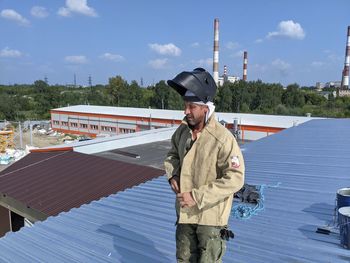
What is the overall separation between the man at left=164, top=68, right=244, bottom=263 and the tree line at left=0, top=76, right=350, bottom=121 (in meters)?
36.5

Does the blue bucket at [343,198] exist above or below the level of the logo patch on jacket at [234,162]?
below

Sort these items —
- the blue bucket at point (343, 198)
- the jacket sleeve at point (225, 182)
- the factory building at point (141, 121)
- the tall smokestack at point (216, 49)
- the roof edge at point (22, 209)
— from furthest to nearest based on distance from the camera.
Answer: the tall smokestack at point (216, 49)
the factory building at point (141, 121)
the roof edge at point (22, 209)
the blue bucket at point (343, 198)
the jacket sleeve at point (225, 182)

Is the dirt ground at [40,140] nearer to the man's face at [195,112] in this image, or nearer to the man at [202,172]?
the man at [202,172]

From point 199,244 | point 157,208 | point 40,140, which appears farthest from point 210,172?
point 40,140

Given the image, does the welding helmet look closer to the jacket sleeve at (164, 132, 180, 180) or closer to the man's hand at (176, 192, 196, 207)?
the jacket sleeve at (164, 132, 180, 180)

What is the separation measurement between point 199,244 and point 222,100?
136 ft

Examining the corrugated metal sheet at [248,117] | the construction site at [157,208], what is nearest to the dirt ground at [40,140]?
the corrugated metal sheet at [248,117]


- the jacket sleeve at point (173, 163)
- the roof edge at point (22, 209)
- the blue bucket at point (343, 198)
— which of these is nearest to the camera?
the jacket sleeve at point (173, 163)

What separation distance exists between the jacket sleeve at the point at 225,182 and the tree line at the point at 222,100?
120 ft

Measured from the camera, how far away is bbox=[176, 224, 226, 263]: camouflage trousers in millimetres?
1747

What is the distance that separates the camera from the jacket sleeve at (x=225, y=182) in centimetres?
160

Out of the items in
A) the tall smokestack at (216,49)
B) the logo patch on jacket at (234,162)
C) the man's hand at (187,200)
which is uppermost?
the tall smokestack at (216,49)

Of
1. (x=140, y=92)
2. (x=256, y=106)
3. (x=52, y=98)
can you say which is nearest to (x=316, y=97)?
(x=256, y=106)

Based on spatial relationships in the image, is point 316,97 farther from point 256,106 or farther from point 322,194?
point 322,194
